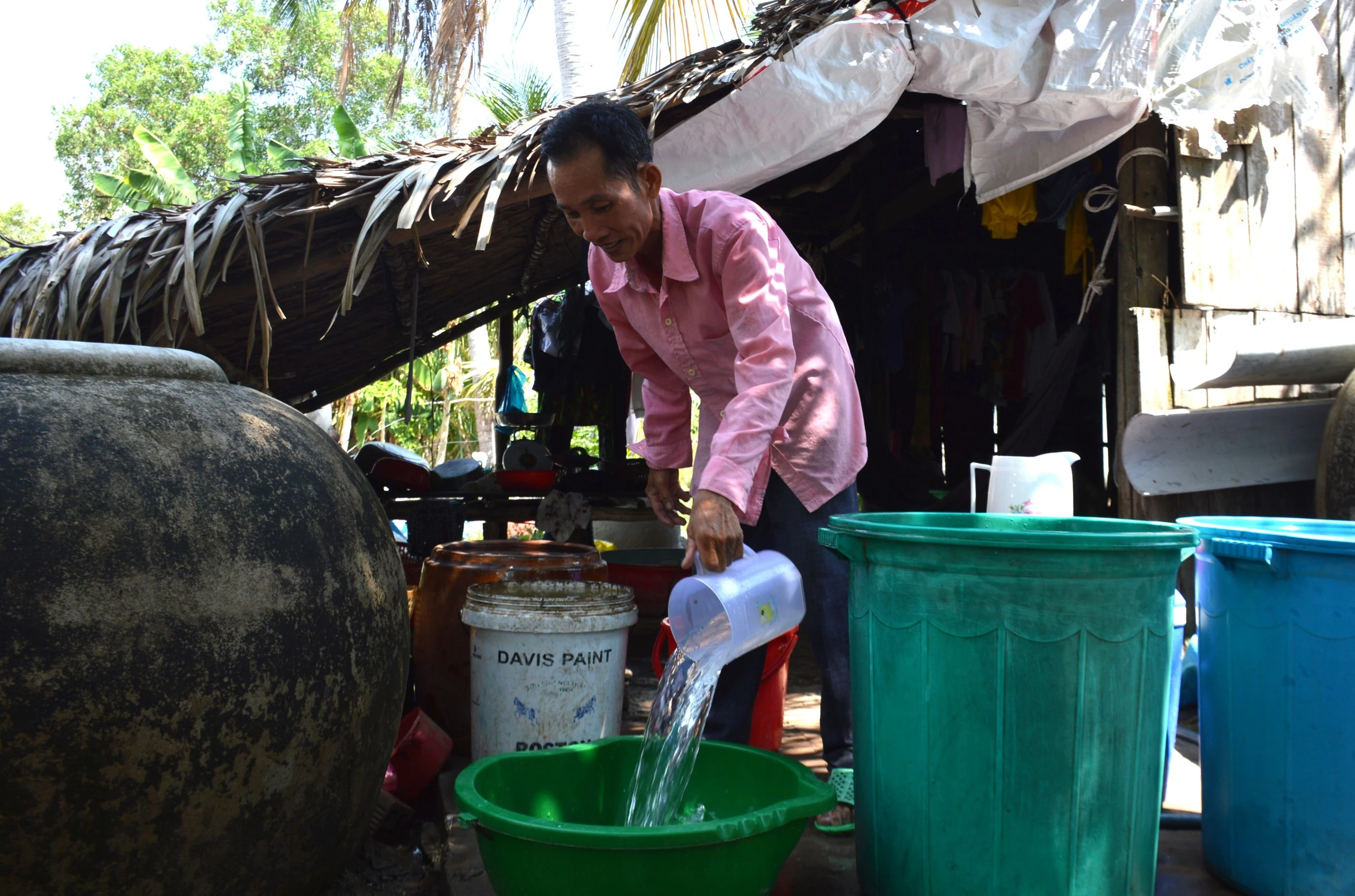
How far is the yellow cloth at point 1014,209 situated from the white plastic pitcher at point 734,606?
318 centimetres

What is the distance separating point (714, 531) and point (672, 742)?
0.48 meters

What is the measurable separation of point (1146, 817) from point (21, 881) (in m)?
1.89

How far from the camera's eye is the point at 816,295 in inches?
90.8

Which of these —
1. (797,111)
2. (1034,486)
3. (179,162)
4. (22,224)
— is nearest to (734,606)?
(1034,486)

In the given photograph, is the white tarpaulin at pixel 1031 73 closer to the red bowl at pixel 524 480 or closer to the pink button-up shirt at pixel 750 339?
the pink button-up shirt at pixel 750 339

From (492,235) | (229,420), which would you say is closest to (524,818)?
(229,420)

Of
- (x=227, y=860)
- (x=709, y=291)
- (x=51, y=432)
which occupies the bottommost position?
(x=227, y=860)

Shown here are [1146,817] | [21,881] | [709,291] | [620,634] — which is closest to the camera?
[21,881]

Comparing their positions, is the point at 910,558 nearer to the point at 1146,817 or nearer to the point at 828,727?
the point at 1146,817

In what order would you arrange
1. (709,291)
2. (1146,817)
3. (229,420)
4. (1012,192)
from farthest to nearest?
(1012,192), (709,291), (229,420), (1146,817)

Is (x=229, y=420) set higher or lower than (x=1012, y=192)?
lower

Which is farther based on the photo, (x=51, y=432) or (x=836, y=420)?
(x=836, y=420)

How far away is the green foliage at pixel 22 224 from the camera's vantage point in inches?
1022

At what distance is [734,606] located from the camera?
6.39ft
